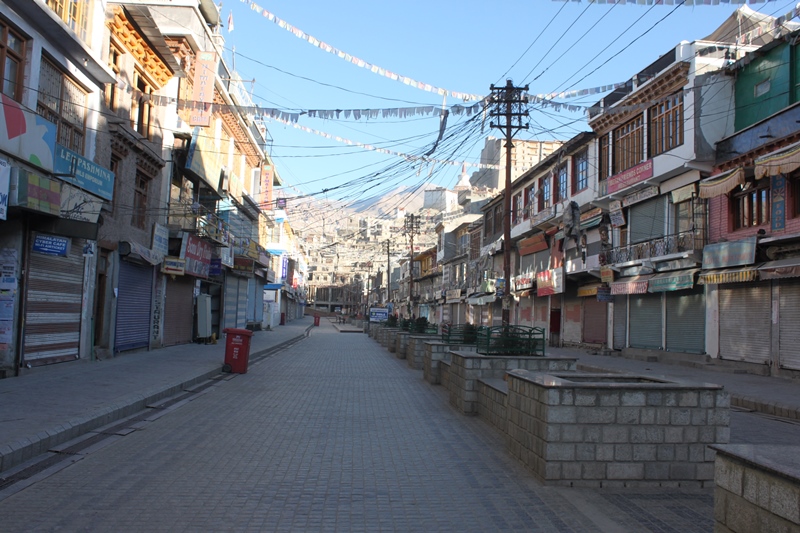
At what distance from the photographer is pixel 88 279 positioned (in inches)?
637

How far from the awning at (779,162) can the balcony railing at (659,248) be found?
4465mm

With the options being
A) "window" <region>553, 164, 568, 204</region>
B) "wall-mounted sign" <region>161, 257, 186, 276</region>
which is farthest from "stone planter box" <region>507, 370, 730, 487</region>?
"window" <region>553, 164, 568, 204</region>

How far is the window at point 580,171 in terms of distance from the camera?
103 ft

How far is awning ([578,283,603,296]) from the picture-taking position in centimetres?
3089

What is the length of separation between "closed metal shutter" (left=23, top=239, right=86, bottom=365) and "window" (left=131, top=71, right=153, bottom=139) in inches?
219

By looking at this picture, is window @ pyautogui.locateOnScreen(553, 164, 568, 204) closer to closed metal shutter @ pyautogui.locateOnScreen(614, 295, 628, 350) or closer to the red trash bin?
closed metal shutter @ pyautogui.locateOnScreen(614, 295, 628, 350)

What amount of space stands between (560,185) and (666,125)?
1086 centimetres

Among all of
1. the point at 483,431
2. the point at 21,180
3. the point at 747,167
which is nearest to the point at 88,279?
the point at 21,180

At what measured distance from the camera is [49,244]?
13.2 m

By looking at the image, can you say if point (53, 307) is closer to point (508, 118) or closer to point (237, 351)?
point (237, 351)

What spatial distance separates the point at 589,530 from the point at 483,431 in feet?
13.3

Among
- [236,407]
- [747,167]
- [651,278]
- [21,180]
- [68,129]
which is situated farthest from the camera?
[651,278]

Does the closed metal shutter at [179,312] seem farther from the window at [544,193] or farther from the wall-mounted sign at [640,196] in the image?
the window at [544,193]

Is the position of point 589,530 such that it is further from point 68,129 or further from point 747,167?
point 747,167
